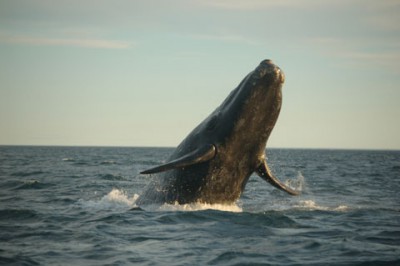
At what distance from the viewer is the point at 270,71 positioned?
10797 millimetres

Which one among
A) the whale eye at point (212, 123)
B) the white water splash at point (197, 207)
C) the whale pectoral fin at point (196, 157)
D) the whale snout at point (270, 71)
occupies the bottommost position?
the white water splash at point (197, 207)

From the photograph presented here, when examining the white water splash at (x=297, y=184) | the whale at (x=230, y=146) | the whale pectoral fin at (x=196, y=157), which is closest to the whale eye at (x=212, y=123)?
the whale at (x=230, y=146)

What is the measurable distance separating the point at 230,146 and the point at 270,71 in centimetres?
178

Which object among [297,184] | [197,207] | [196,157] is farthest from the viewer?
[297,184]

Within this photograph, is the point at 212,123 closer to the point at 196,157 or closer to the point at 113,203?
the point at 196,157

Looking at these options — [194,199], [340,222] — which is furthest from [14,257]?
[340,222]

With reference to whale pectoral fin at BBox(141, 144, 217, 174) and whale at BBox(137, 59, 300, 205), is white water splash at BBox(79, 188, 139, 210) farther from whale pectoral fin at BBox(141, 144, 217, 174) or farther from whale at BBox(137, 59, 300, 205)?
whale pectoral fin at BBox(141, 144, 217, 174)

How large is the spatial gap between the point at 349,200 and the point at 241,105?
30.7ft

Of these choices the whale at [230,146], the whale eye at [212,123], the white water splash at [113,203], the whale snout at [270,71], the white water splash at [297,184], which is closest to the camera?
the whale snout at [270,71]

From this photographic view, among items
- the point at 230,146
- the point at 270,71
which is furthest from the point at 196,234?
the point at 270,71

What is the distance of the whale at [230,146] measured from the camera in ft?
35.9

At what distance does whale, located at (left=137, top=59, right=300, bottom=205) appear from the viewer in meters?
10.9

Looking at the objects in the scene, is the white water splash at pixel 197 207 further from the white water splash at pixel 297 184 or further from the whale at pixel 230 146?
the white water splash at pixel 297 184

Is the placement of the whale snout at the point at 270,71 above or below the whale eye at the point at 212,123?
above
